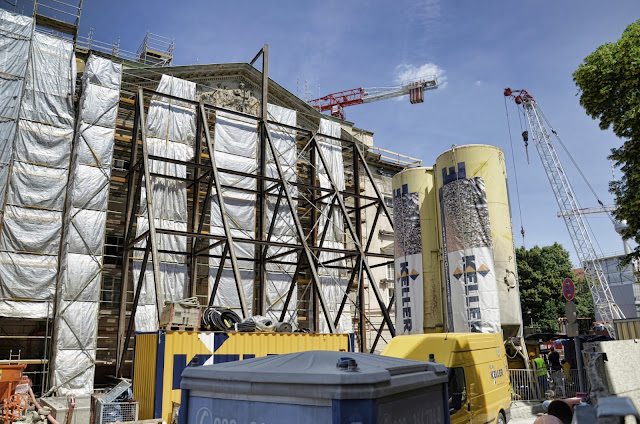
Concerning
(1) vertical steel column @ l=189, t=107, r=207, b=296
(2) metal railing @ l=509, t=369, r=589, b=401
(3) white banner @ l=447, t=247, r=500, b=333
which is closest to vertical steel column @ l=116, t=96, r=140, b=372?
(1) vertical steel column @ l=189, t=107, r=207, b=296

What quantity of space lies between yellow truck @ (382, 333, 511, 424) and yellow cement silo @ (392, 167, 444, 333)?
7.20 meters

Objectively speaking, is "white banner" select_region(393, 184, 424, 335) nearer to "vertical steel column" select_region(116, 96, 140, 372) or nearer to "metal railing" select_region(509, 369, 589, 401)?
"metal railing" select_region(509, 369, 589, 401)

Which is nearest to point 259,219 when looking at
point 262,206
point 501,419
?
point 262,206

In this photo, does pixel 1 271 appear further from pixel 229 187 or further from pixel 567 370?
pixel 567 370

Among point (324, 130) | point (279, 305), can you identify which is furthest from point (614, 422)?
point (324, 130)

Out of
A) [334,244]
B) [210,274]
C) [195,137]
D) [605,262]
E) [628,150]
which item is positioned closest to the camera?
[628,150]

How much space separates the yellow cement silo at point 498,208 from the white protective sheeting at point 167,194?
12.4m

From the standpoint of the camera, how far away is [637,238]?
13.7 metres

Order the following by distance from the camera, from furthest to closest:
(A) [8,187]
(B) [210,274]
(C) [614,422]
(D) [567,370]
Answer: (B) [210,274], (A) [8,187], (D) [567,370], (C) [614,422]

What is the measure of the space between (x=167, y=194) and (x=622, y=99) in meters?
18.5

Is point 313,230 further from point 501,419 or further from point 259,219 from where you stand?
point 501,419

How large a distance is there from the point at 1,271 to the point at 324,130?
718 inches

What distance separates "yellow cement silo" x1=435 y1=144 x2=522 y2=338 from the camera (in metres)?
17.6

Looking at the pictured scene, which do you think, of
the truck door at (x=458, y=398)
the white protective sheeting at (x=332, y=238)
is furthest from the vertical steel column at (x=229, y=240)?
the truck door at (x=458, y=398)
